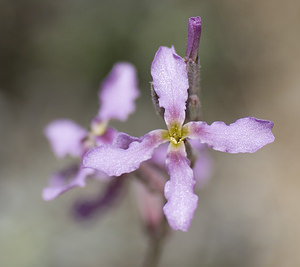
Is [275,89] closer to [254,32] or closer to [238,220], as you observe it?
[254,32]

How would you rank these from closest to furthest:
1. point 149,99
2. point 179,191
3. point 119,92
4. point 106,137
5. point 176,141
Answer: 1. point 179,191
2. point 176,141
3. point 106,137
4. point 119,92
5. point 149,99

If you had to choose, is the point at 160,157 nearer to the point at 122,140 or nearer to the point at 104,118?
the point at 104,118

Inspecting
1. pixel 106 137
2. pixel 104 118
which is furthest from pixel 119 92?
pixel 106 137

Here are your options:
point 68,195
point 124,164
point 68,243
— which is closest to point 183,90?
point 124,164

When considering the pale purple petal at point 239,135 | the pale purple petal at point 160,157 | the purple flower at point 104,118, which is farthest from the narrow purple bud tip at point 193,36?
the pale purple petal at point 160,157

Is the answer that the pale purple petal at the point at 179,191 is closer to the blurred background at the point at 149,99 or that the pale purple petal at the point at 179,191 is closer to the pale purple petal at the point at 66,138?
the pale purple petal at the point at 66,138

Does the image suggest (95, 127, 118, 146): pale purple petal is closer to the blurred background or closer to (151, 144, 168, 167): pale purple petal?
(151, 144, 168, 167): pale purple petal
